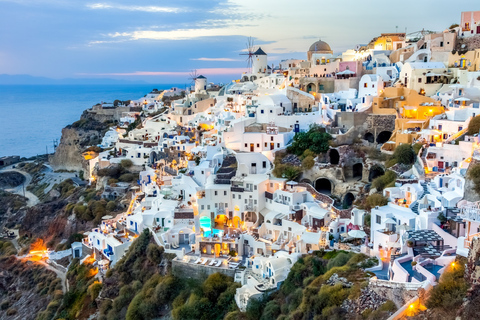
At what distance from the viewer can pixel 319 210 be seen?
23188 millimetres

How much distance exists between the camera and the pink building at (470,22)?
1357 inches

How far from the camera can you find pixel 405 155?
987 inches

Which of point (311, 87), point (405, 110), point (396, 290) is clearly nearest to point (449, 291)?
point (396, 290)

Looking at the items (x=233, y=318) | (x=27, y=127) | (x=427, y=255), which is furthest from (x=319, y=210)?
(x=27, y=127)

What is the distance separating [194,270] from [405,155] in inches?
476

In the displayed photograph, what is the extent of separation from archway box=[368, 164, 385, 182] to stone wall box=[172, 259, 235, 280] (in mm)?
9799

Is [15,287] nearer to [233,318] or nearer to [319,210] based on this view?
[233,318]

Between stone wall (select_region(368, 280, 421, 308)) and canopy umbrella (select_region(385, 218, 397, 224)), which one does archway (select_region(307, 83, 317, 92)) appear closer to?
canopy umbrella (select_region(385, 218, 397, 224))

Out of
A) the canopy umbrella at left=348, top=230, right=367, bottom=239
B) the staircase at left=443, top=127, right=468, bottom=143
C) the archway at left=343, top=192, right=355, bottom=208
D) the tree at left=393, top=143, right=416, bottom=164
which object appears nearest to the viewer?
the canopy umbrella at left=348, top=230, right=367, bottom=239

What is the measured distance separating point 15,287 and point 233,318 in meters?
18.2

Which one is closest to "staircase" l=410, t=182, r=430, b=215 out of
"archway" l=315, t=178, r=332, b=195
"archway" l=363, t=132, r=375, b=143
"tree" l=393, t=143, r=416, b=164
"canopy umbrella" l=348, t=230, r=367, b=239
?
"canopy umbrella" l=348, t=230, r=367, b=239

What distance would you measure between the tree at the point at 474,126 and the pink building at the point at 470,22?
45.7 feet

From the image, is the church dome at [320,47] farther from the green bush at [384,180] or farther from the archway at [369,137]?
the green bush at [384,180]

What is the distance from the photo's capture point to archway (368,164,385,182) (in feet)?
86.4
